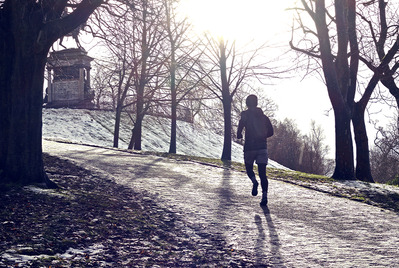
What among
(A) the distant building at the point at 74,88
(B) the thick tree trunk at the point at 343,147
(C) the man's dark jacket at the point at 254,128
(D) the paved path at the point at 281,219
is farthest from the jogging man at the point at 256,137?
(A) the distant building at the point at 74,88

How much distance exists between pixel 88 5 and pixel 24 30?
4.70 feet

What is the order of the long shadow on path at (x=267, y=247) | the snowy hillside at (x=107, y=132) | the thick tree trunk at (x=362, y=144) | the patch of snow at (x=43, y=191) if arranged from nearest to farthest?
the long shadow on path at (x=267, y=247) < the patch of snow at (x=43, y=191) < the thick tree trunk at (x=362, y=144) < the snowy hillside at (x=107, y=132)

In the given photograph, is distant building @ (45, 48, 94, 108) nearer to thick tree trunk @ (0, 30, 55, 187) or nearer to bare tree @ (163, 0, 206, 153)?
bare tree @ (163, 0, 206, 153)

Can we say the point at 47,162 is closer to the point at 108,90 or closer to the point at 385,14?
the point at 385,14

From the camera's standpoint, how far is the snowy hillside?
3072 cm

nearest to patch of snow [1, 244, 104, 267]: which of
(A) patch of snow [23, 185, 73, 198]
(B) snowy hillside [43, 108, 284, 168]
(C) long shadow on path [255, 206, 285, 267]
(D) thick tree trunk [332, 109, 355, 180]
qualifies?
(C) long shadow on path [255, 206, 285, 267]

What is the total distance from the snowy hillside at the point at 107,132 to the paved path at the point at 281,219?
1737cm

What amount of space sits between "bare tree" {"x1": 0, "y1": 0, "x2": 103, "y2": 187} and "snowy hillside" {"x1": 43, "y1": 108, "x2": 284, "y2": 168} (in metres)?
19.1

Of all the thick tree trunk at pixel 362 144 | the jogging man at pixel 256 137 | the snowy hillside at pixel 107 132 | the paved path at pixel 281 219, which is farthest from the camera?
the snowy hillside at pixel 107 132

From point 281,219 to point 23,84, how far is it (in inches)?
222

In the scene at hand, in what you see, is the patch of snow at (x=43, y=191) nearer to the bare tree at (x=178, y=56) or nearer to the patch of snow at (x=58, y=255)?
the patch of snow at (x=58, y=255)

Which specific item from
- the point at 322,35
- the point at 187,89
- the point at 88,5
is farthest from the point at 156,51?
the point at 88,5

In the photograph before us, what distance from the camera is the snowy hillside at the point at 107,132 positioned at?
30719mm

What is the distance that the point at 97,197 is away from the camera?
8.16 metres
